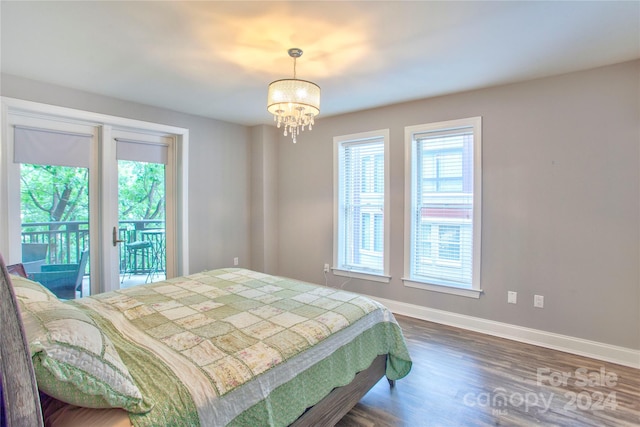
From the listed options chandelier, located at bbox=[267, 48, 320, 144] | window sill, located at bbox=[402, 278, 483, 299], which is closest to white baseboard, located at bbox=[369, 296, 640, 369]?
window sill, located at bbox=[402, 278, 483, 299]

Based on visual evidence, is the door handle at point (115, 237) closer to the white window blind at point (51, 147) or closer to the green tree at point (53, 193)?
the green tree at point (53, 193)

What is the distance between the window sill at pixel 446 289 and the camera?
10.9ft

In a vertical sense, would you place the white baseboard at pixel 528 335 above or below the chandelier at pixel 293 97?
below

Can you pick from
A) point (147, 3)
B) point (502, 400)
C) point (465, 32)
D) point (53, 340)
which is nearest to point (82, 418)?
point (53, 340)

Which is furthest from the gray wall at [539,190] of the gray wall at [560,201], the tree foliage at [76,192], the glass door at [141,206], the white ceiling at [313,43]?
the tree foliage at [76,192]

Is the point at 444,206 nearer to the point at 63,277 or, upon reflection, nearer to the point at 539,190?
the point at 539,190

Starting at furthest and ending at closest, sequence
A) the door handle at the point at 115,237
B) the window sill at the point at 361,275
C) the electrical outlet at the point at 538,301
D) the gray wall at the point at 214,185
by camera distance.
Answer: the gray wall at the point at 214,185 → the window sill at the point at 361,275 → the door handle at the point at 115,237 → the electrical outlet at the point at 538,301

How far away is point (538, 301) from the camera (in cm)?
299

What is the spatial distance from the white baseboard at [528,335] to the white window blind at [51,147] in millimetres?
3841

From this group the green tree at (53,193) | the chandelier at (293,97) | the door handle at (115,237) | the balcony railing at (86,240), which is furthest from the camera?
the door handle at (115,237)

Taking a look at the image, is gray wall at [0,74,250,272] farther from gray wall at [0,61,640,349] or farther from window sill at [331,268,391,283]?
window sill at [331,268,391,283]

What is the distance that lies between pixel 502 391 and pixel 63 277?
4.13 meters

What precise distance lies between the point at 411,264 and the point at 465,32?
7.94 feet

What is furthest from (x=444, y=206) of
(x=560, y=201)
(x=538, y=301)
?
(x=538, y=301)
